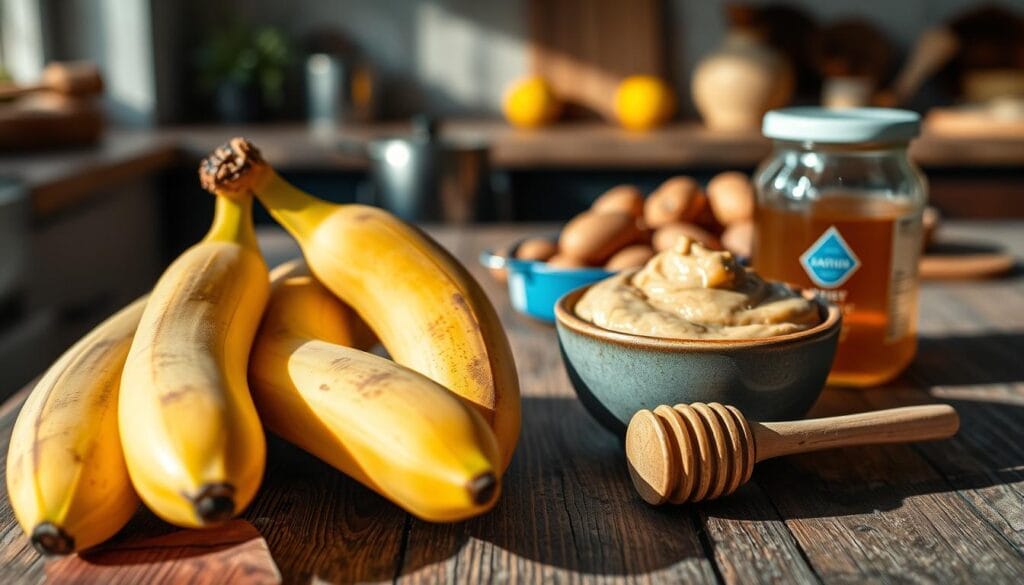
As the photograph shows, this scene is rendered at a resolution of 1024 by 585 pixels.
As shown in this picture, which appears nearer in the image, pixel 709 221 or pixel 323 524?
pixel 323 524

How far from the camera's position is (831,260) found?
0.83 m

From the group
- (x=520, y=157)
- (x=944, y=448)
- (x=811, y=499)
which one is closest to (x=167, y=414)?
(x=811, y=499)

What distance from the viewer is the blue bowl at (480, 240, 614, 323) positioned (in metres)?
1.04

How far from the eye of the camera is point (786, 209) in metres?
0.87

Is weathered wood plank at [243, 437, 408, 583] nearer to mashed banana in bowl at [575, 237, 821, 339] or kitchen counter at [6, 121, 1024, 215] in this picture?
mashed banana in bowl at [575, 237, 821, 339]

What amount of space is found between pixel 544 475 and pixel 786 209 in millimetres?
330

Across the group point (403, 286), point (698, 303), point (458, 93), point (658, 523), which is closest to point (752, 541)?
point (658, 523)

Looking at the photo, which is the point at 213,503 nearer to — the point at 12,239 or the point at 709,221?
the point at 709,221

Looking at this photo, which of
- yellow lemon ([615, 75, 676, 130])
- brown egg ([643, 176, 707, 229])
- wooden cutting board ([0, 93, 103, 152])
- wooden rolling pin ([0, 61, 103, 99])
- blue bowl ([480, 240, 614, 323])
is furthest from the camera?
yellow lemon ([615, 75, 676, 130])

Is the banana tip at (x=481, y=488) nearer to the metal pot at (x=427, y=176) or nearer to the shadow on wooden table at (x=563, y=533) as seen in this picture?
the shadow on wooden table at (x=563, y=533)

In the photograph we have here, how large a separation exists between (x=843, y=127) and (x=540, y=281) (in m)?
0.36

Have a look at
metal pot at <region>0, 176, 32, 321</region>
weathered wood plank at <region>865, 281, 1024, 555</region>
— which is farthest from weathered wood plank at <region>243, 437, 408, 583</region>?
metal pot at <region>0, 176, 32, 321</region>

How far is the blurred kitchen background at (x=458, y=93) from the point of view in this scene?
2432 millimetres

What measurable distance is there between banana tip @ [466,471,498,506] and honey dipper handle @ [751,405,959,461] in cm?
19
